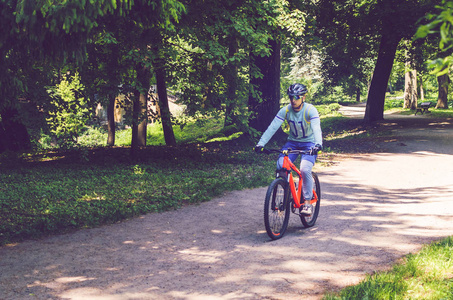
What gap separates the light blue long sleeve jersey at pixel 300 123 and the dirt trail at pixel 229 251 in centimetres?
138

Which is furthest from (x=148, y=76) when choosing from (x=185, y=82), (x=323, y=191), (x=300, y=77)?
(x=300, y=77)

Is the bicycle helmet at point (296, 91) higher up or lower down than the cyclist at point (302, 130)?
higher up

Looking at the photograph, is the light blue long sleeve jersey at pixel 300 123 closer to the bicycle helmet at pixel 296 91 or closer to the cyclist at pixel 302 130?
the cyclist at pixel 302 130

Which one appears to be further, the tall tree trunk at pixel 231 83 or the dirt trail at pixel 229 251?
→ the tall tree trunk at pixel 231 83

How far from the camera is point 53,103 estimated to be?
1266 cm

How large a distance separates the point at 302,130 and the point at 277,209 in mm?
1203

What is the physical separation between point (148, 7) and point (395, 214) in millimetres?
5389

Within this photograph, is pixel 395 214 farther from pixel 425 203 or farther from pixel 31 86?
pixel 31 86

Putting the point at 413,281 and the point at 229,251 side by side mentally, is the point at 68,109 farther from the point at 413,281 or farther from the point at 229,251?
the point at 413,281

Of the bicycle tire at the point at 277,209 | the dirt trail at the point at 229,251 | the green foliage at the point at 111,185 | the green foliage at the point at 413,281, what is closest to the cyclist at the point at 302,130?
the bicycle tire at the point at 277,209

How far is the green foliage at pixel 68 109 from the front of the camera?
1220 centimetres

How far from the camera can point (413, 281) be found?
4.16 m

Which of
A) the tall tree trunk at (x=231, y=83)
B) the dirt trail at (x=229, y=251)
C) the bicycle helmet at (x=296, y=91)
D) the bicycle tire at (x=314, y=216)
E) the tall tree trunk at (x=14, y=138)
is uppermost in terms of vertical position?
the tall tree trunk at (x=231, y=83)

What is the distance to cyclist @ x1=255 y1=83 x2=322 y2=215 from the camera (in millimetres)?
5957
